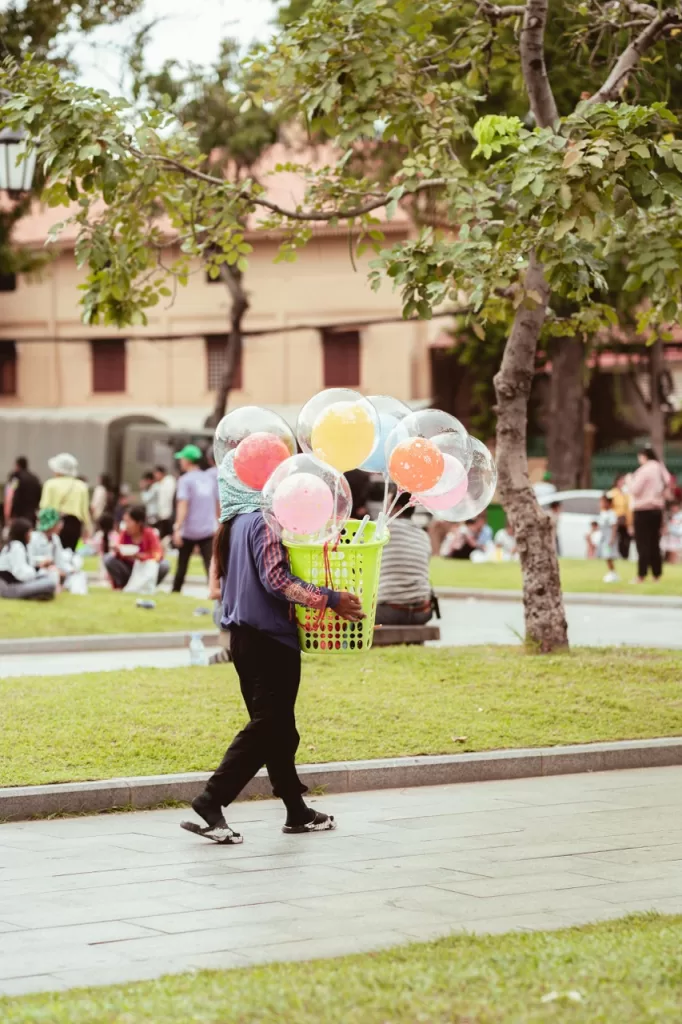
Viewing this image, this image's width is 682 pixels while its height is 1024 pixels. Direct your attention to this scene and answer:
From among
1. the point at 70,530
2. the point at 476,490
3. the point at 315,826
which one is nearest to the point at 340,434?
the point at 476,490

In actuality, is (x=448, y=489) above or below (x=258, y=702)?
above

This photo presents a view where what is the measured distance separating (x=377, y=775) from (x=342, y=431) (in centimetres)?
241

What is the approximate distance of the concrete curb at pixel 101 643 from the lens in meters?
16.0

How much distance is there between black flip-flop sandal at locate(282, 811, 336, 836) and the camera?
778cm

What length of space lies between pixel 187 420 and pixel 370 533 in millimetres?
42301

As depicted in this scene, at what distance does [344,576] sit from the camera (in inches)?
282

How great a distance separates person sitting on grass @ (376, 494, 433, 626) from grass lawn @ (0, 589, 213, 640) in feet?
13.7

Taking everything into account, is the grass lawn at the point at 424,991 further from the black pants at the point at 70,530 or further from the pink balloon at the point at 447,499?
the black pants at the point at 70,530

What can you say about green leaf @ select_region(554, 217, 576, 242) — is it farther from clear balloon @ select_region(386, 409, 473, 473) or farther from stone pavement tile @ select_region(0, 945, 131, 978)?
stone pavement tile @ select_region(0, 945, 131, 978)

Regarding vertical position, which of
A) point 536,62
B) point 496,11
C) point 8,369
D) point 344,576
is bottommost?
point 344,576

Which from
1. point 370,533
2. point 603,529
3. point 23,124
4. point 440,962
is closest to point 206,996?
point 440,962

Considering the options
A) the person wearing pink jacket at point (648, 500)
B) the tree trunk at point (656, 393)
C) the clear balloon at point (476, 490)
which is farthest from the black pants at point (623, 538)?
the clear balloon at point (476, 490)

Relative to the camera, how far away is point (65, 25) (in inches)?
1085

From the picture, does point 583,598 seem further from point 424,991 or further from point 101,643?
point 424,991
